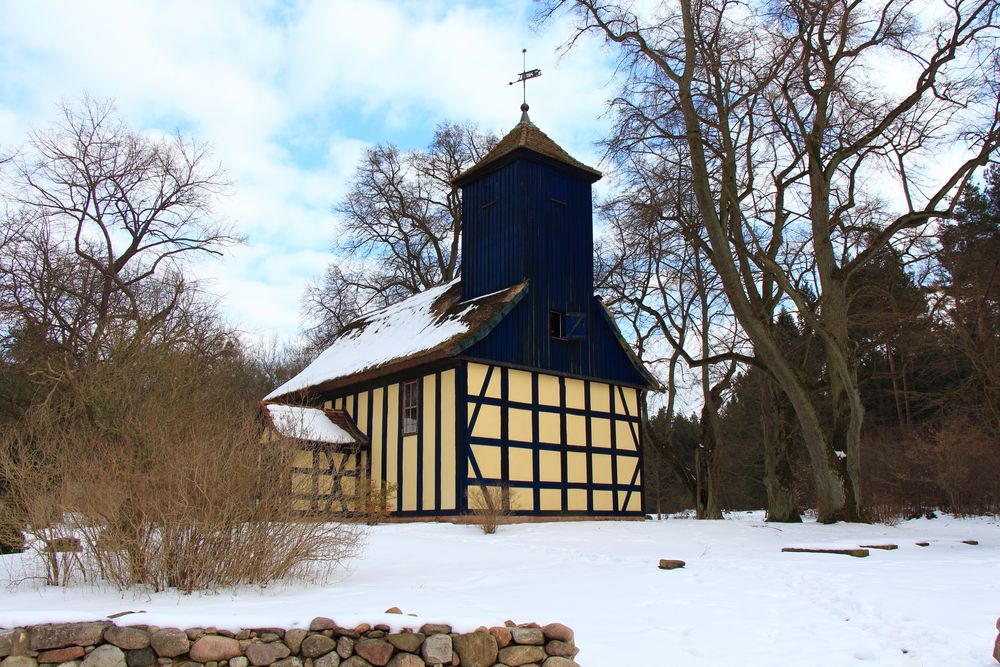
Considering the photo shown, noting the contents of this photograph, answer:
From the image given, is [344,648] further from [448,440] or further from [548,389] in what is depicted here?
[548,389]

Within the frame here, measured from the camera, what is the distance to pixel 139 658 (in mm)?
5637

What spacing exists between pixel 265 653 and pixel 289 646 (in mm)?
168

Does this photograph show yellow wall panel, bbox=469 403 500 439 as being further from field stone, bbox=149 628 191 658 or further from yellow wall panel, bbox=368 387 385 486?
field stone, bbox=149 628 191 658

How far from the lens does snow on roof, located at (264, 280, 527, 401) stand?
17797mm

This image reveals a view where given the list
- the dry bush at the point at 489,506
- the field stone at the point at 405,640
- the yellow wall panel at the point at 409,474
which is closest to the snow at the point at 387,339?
the yellow wall panel at the point at 409,474

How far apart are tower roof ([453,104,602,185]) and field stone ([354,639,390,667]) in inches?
592

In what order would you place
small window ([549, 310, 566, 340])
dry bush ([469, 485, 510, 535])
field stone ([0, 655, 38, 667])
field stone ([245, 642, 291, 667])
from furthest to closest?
1. small window ([549, 310, 566, 340])
2. dry bush ([469, 485, 510, 535])
3. field stone ([245, 642, 291, 667])
4. field stone ([0, 655, 38, 667])

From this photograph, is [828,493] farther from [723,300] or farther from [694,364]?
[723,300]

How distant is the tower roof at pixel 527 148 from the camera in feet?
65.4

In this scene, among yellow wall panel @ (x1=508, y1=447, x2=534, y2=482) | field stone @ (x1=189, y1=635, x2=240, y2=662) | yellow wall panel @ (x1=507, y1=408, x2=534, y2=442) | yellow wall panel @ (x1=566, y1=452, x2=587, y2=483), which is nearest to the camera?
field stone @ (x1=189, y1=635, x2=240, y2=662)

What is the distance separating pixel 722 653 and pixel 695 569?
12.1ft

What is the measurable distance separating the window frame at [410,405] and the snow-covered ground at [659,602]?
6621 mm

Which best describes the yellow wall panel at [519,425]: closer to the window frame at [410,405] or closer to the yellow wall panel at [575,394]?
the yellow wall panel at [575,394]

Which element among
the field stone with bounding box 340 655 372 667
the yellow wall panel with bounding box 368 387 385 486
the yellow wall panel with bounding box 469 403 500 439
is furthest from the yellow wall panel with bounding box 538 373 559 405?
the field stone with bounding box 340 655 372 667
